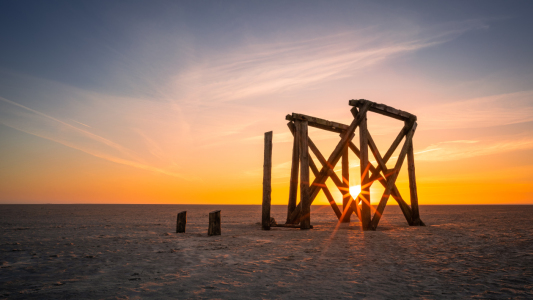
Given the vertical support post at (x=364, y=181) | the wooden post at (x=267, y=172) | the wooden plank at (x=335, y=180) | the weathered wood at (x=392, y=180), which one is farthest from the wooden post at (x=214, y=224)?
the weathered wood at (x=392, y=180)

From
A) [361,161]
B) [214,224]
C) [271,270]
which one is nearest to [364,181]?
[361,161]

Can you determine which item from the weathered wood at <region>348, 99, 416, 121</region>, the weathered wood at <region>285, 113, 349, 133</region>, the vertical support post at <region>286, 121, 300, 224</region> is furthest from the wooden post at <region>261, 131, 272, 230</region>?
the weathered wood at <region>348, 99, 416, 121</region>

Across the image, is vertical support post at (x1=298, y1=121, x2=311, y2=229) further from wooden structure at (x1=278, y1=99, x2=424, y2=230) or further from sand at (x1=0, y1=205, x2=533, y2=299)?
sand at (x1=0, y1=205, x2=533, y2=299)

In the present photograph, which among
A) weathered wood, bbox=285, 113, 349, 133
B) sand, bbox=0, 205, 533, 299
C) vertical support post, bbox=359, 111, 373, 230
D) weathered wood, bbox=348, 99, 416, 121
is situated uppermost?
weathered wood, bbox=348, 99, 416, 121

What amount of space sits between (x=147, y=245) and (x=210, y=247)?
5.90ft

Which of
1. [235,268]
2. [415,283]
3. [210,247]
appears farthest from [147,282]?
[415,283]

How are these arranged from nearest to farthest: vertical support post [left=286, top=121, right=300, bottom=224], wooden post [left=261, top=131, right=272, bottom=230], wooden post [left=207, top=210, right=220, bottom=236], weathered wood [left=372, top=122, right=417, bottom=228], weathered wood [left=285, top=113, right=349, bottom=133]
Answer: wooden post [left=207, top=210, right=220, bottom=236] → weathered wood [left=372, top=122, right=417, bottom=228] → wooden post [left=261, top=131, right=272, bottom=230] → weathered wood [left=285, top=113, right=349, bottom=133] → vertical support post [left=286, top=121, right=300, bottom=224]

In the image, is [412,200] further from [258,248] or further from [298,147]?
[258,248]

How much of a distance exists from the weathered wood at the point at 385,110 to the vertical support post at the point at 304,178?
2.00 meters

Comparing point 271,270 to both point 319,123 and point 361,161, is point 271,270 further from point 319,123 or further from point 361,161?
point 319,123

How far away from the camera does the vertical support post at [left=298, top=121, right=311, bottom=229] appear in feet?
34.5

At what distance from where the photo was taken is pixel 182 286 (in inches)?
159

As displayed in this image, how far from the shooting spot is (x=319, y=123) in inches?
457

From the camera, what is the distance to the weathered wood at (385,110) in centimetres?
1048
